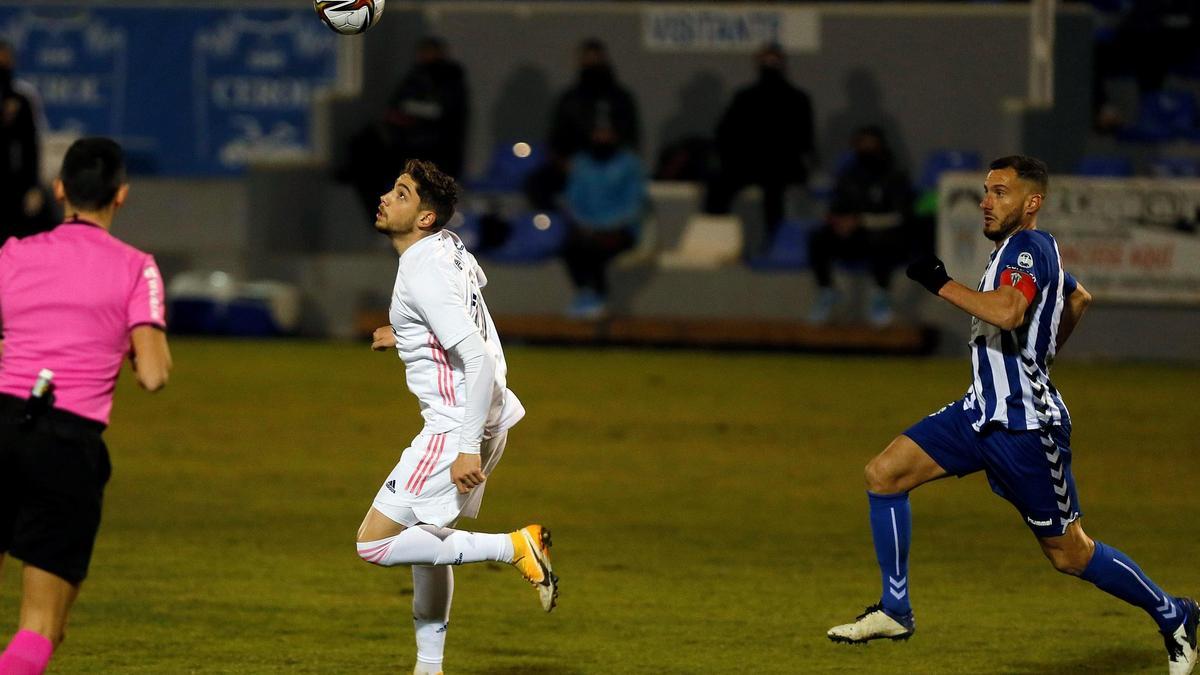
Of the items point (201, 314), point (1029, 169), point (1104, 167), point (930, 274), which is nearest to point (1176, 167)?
point (1104, 167)

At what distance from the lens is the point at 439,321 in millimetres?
6254

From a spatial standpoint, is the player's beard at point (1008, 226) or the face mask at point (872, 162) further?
the face mask at point (872, 162)

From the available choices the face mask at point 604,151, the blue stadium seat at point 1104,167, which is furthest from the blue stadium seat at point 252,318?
the blue stadium seat at point 1104,167

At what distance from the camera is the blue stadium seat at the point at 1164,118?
20.0 meters

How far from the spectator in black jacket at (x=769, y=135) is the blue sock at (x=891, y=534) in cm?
1230

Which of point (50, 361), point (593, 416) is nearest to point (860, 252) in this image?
point (593, 416)

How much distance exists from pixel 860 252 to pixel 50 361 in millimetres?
13680

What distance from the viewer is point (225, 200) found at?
21.6m

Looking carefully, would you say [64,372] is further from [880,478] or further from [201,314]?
[201,314]

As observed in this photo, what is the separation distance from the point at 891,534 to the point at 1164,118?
1437 centimetres

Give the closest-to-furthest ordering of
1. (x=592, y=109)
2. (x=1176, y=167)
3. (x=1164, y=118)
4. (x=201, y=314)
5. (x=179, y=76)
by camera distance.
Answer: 1. (x=1176, y=167)
2. (x=592, y=109)
3. (x=201, y=314)
4. (x=1164, y=118)
5. (x=179, y=76)

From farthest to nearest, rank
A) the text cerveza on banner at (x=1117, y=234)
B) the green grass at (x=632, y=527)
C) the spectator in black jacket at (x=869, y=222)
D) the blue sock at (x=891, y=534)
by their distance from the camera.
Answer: the spectator in black jacket at (x=869, y=222) < the text cerveza on banner at (x=1117, y=234) < the green grass at (x=632, y=527) < the blue sock at (x=891, y=534)

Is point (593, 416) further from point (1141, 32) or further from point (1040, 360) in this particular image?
point (1141, 32)

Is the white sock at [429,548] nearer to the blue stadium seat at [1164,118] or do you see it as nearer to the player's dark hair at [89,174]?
the player's dark hair at [89,174]
